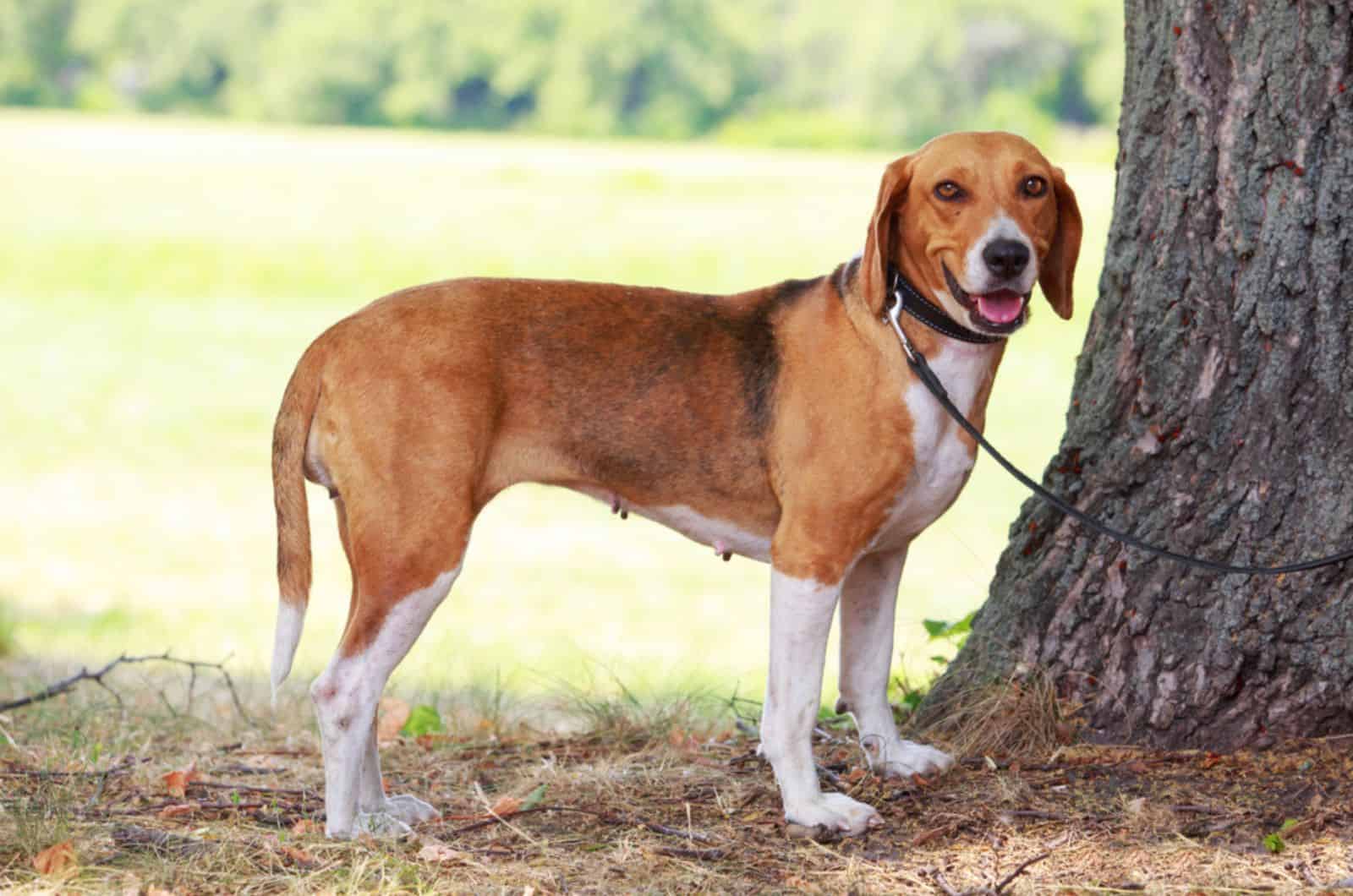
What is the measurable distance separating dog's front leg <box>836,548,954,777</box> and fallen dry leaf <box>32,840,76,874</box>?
229cm

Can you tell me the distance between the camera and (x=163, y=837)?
4.43 metres

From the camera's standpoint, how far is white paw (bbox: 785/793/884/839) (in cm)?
453

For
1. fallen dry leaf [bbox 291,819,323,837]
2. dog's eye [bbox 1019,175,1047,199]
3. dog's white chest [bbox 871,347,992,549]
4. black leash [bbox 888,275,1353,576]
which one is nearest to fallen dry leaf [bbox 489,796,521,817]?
fallen dry leaf [bbox 291,819,323,837]

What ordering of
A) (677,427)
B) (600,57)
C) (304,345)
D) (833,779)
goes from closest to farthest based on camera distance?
1. (677,427)
2. (833,779)
3. (304,345)
4. (600,57)

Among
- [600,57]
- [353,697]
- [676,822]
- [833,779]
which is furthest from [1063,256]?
[600,57]

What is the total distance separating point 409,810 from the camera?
191 inches

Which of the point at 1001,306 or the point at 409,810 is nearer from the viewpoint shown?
the point at 1001,306

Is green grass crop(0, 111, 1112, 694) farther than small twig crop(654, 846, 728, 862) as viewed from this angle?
Yes

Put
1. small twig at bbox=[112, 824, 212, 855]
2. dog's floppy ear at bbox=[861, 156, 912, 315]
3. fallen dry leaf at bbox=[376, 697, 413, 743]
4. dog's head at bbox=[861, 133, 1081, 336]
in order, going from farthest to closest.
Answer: fallen dry leaf at bbox=[376, 697, 413, 743] < dog's floppy ear at bbox=[861, 156, 912, 315] < small twig at bbox=[112, 824, 212, 855] < dog's head at bbox=[861, 133, 1081, 336]

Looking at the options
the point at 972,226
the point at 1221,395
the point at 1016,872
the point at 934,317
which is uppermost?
the point at 972,226

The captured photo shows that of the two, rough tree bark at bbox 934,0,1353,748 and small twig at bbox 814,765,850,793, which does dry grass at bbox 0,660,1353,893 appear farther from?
rough tree bark at bbox 934,0,1353,748

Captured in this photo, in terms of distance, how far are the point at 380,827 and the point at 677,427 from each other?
1407 mm

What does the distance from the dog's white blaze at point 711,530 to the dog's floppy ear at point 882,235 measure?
78cm

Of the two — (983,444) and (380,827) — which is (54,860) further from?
(983,444)
